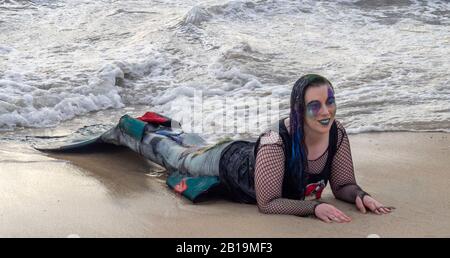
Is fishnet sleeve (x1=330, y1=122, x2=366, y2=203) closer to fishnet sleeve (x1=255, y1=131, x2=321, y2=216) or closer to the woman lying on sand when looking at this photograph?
the woman lying on sand

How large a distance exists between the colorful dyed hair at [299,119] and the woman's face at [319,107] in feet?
0.07

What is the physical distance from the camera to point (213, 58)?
378 inches

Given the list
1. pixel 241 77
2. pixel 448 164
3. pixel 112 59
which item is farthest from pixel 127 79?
pixel 448 164

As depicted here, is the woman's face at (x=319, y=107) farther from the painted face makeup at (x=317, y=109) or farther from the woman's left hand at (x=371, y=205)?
the woman's left hand at (x=371, y=205)

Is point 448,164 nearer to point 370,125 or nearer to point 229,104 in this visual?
point 370,125

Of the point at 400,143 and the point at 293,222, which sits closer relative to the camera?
the point at 293,222

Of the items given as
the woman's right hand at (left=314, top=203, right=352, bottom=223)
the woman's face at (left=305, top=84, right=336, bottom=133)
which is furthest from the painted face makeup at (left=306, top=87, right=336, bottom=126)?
the woman's right hand at (left=314, top=203, right=352, bottom=223)

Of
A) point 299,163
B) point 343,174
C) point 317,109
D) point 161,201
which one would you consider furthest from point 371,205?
point 161,201

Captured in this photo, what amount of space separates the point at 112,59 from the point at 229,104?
2493 millimetres

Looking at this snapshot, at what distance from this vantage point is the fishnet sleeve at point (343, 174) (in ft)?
13.4
